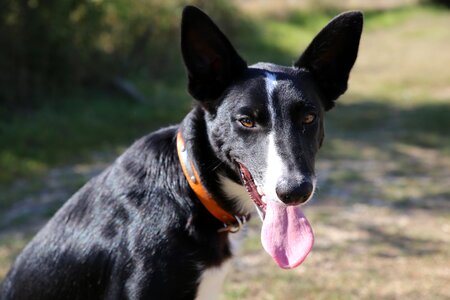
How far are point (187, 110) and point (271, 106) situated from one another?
6944mm

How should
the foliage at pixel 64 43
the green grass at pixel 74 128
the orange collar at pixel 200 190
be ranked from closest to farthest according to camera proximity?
the orange collar at pixel 200 190 < the green grass at pixel 74 128 < the foliage at pixel 64 43

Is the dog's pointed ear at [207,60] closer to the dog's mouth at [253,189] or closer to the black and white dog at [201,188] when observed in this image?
the black and white dog at [201,188]

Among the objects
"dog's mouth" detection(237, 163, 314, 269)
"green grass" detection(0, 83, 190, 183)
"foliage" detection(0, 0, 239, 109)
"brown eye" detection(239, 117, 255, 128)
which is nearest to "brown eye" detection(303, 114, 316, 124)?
"brown eye" detection(239, 117, 255, 128)

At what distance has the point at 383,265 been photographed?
4578 millimetres

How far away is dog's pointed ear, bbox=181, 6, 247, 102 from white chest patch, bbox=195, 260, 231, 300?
731mm

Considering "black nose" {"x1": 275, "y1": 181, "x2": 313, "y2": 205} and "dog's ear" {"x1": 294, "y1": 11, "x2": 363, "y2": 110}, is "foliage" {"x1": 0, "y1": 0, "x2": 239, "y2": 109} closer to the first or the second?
"dog's ear" {"x1": 294, "y1": 11, "x2": 363, "y2": 110}

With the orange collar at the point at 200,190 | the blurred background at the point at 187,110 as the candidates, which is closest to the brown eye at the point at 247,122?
the orange collar at the point at 200,190

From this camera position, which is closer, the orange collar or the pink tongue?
the pink tongue

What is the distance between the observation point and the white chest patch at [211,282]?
2.63 metres

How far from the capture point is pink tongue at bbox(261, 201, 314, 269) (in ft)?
8.37

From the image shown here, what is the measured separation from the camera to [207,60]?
277 centimetres

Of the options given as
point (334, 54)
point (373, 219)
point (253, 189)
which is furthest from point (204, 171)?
point (373, 219)

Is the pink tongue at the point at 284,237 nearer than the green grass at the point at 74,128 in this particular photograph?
Yes

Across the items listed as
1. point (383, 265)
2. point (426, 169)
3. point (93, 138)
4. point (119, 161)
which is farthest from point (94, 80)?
point (119, 161)
